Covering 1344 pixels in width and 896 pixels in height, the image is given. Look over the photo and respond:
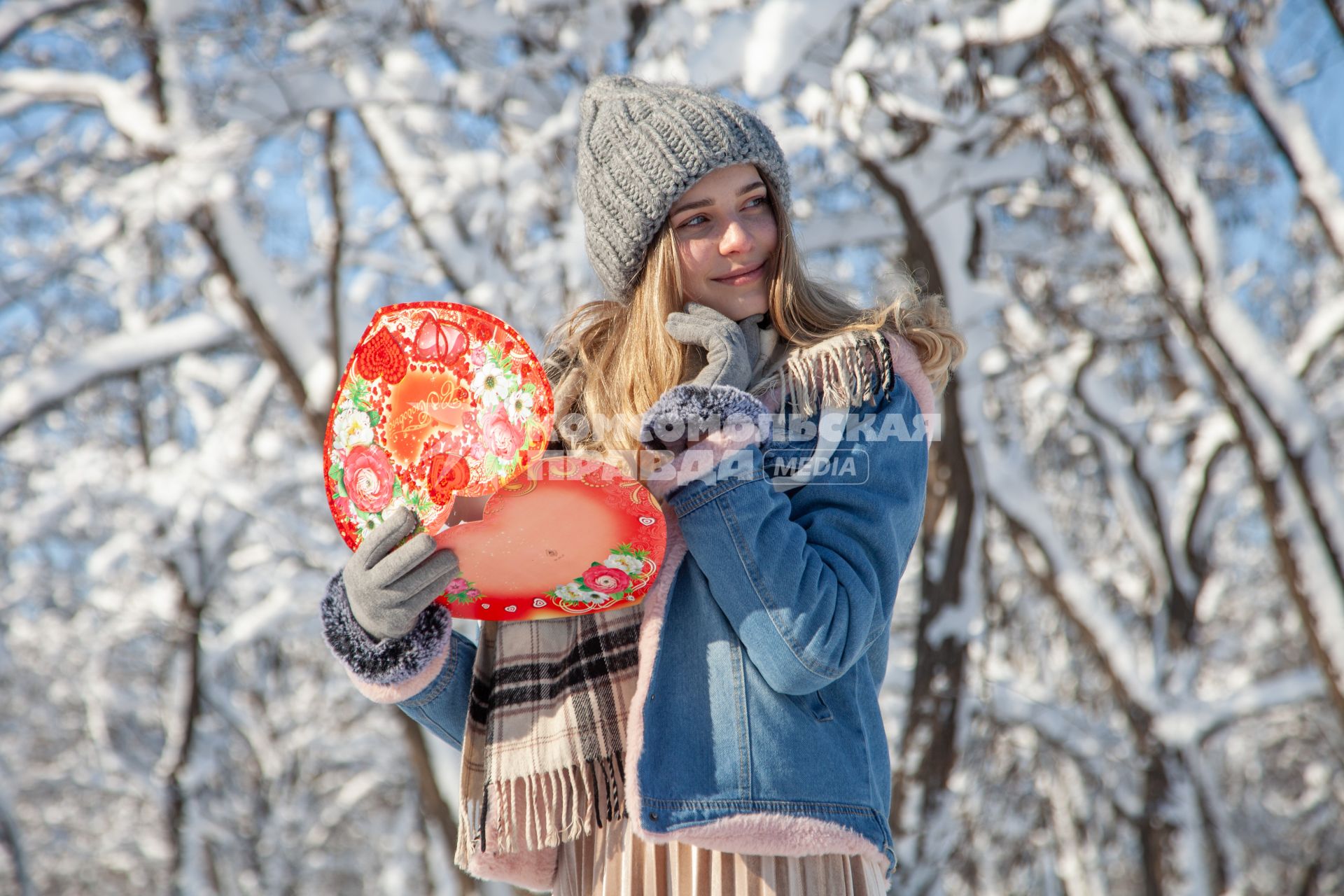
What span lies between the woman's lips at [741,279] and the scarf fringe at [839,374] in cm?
19

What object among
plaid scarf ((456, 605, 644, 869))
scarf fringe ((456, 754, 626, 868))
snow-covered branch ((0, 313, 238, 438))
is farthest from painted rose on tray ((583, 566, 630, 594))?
snow-covered branch ((0, 313, 238, 438))

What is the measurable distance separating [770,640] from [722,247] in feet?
2.14

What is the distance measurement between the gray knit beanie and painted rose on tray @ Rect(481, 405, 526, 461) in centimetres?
45

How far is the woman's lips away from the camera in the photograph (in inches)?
69.3

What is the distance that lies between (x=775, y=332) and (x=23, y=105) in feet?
16.3

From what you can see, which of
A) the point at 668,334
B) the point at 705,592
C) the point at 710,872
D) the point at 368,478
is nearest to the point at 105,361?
the point at 368,478

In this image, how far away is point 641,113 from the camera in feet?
5.84

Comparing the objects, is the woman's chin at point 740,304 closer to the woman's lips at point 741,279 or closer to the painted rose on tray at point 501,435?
the woman's lips at point 741,279

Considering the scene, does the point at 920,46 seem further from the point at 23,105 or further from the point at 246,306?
the point at 23,105

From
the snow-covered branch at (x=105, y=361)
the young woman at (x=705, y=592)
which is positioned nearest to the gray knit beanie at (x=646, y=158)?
the young woman at (x=705, y=592)

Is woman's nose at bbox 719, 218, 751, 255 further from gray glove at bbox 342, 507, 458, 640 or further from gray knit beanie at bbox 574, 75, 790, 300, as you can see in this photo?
gray glove at bbox 342, 507, 458, 640

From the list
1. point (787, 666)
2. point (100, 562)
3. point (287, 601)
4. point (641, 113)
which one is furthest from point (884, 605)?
point (100, 562)

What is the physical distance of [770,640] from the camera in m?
1.41

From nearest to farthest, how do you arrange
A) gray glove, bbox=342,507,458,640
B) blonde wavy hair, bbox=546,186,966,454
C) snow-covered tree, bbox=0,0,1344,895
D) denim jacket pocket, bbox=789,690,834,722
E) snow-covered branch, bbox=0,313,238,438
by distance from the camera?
gray glove, bbox=342,507,458,640 → denim jacket pocket, bbox=789,690,834,722 → blonde wavy hair, bbox=546,186,966,454 → snow-covered tree, bbox=0,0,1344,895 → snow-covered branch, bbox=0,313,238,438
